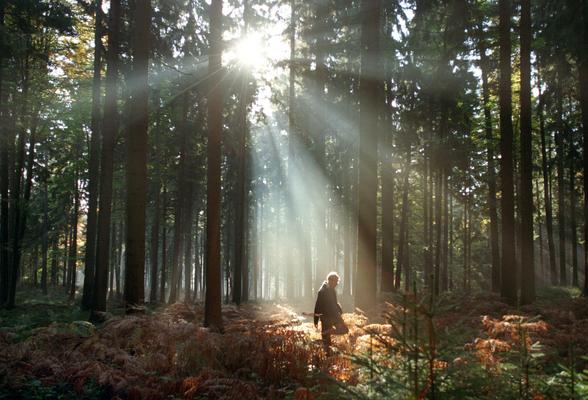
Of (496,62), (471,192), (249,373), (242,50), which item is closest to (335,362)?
(249,373)

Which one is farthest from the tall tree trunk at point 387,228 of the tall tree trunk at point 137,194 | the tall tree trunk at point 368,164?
the tall tree trunk at point 137,194

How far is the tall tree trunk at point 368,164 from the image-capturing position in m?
12.1

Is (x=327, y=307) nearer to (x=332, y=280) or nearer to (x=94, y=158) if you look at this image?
Answer: (x=332, y=280)

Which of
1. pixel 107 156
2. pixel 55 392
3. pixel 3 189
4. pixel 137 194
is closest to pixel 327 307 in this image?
pixel 137 194

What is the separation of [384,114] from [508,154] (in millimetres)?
7014

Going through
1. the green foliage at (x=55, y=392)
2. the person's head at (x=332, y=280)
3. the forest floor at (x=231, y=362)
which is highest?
the person's head at (x=332, y=280)

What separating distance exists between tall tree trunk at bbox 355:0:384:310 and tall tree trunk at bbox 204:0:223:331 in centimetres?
381

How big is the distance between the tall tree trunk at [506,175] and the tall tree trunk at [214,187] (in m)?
9.20

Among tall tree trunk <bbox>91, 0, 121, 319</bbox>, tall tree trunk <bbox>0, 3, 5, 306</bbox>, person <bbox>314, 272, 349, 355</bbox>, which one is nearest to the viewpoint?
person <bbox>314, 272, 349, 355</bbox>

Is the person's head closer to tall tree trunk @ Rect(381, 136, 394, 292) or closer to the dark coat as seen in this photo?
the dark coat

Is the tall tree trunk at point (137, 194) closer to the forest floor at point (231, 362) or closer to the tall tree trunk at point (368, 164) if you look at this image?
the forest floor at point (231, 362)

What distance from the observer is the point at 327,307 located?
383 inches

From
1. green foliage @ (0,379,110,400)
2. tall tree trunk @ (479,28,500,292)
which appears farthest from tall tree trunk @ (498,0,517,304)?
green foliage @ (0,379,110,400)

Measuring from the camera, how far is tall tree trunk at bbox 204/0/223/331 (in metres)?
10.9
